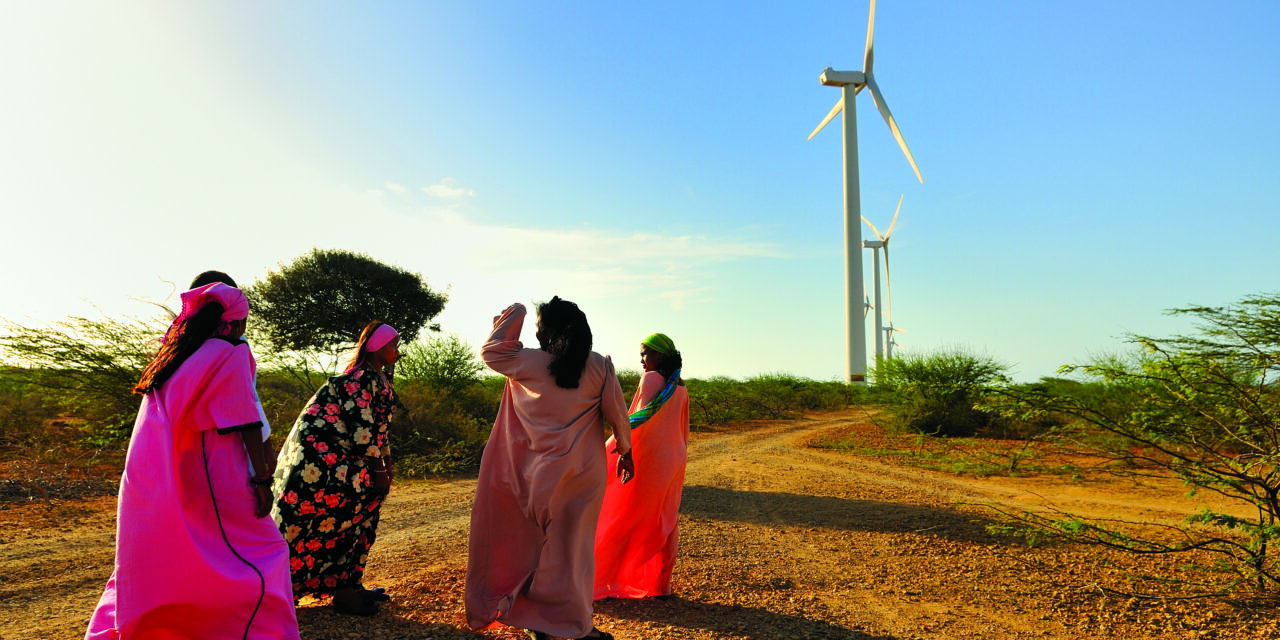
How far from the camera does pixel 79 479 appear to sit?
8672 mm

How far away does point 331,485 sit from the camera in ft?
12.5

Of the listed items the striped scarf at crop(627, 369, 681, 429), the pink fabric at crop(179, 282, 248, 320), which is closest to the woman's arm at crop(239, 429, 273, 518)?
the pink fabric at crop(179, 282, 248, 320)

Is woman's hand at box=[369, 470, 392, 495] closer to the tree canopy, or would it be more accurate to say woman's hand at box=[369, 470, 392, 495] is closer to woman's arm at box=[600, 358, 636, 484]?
woman's arm at box=[600, 358, 636, 484]

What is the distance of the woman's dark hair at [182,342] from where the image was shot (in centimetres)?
295

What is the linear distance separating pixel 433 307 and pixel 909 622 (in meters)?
17.3

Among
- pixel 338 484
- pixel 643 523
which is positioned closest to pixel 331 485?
pixel 338 484

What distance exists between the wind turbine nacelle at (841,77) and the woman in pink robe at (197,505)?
103ft

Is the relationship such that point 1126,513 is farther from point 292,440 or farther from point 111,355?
point 111,355

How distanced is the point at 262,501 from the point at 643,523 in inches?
86.7

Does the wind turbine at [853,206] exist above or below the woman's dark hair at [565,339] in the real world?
above

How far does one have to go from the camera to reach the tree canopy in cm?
1736

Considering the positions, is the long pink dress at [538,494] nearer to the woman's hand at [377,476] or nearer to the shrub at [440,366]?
the woman's hand at [377,476]

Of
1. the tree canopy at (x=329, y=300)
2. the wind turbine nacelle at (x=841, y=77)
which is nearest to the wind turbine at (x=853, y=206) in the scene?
the wind turbine nacelle at (x=841, y=77)

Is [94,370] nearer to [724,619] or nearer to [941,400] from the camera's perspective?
[724,619]
